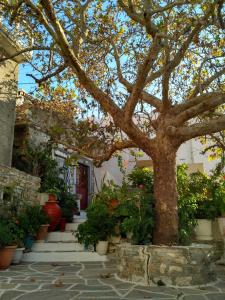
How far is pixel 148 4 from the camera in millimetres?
5422

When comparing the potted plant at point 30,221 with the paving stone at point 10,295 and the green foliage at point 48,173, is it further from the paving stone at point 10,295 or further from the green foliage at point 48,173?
the paving stone at point 10,295

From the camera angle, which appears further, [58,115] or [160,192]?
[58,115]

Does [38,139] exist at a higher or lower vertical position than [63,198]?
higher

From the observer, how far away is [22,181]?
9641mm

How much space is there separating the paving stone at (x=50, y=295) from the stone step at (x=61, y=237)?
14.4 ft

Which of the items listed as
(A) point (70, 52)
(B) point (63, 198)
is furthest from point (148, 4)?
(B) point (63, 198)

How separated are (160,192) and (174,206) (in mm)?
365

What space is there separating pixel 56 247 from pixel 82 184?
5697 mm

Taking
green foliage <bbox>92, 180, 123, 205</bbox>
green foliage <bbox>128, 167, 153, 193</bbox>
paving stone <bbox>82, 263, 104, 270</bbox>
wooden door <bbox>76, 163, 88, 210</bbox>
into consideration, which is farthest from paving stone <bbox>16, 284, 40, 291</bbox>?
wooden door <bbox>76, 163, 88, 210</bbox>

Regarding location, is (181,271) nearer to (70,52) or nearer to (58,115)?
(70,52)

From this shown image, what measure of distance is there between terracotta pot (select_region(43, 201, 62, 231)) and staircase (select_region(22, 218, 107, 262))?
0.51m

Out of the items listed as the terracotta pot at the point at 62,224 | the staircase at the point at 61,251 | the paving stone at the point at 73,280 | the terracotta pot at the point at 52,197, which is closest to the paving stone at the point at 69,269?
the paving stone at the point at 73,280

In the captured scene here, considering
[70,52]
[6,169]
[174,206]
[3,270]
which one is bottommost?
[3,270]

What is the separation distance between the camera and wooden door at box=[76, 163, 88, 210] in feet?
46.7
